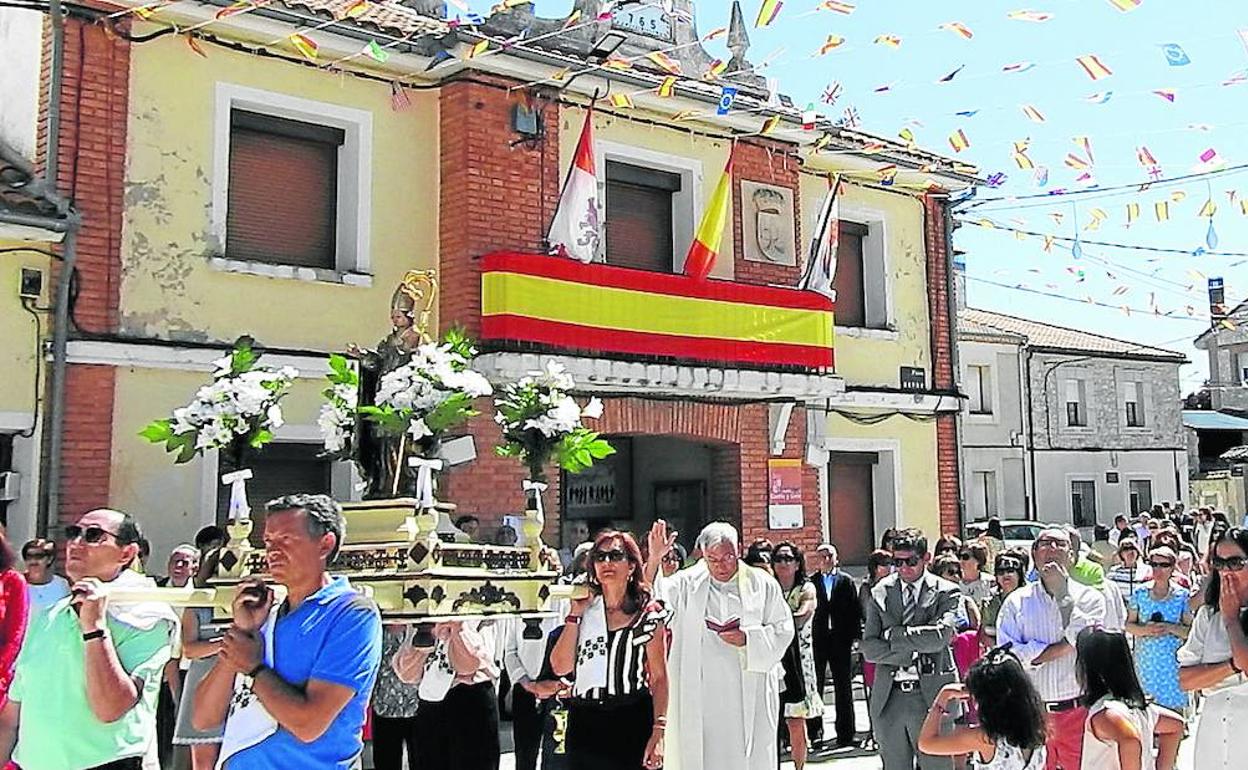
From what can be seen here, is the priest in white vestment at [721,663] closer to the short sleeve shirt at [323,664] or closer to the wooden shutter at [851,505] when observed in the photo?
the short sleeve shirt at [323,664]

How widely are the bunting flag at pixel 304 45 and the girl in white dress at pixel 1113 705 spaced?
792 cm

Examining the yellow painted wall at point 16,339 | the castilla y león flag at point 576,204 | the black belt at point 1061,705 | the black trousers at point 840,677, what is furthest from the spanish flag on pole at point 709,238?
the black belt at point 1061,705

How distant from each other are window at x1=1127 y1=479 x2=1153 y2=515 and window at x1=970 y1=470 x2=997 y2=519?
19.4 feet

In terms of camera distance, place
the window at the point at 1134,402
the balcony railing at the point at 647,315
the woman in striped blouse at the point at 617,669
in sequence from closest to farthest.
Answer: the woman in striped blouse at the point at 617,669 < the balcony railing at the point at 647,315 < the window at the point at 1134,402

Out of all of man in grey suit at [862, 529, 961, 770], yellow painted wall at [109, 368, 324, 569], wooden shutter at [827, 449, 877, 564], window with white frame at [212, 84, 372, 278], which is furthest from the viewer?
wooden shutter at [827, 449, 877, 564]

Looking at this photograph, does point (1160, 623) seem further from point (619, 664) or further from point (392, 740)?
point (392, 740)

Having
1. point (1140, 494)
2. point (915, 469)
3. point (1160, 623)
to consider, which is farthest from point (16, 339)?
point (1140, 494)

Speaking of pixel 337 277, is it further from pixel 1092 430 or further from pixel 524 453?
pixel 1092 430

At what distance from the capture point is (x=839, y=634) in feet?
38.0

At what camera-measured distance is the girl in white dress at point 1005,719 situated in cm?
493

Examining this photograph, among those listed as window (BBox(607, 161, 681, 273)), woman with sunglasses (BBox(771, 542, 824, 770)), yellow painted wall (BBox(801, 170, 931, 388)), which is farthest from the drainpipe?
yellow painted wall (BBox(801, 170, 931, 388))

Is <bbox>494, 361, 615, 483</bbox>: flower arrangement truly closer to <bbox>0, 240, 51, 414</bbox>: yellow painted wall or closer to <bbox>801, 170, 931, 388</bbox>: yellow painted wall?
<bbox>0, 240, 51, 414</bbox>: yellow painted wall

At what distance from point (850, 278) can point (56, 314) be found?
9.81 meters

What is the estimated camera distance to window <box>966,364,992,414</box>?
34156 mm
